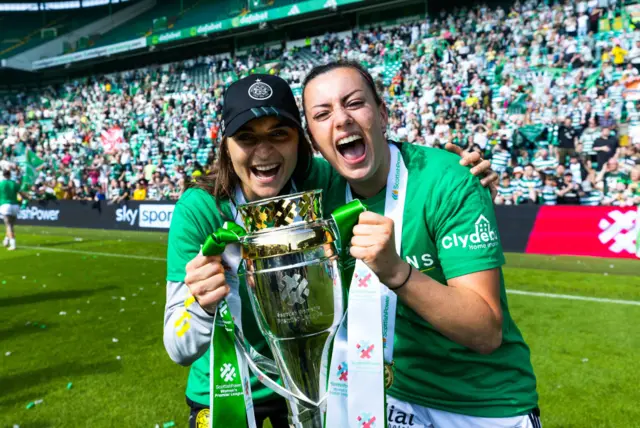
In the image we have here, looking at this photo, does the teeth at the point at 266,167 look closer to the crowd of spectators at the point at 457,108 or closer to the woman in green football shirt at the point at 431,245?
the woman in green football shirt at the point at 431,245

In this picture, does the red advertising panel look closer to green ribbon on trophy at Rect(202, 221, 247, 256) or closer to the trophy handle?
the trophy handle

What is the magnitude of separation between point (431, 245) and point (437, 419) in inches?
27.3

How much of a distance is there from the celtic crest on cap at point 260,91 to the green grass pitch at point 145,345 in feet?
9.65

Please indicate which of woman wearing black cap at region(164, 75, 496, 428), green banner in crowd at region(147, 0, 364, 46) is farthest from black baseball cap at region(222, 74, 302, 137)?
green banner in crowd at region(147, 0, 364, 46)

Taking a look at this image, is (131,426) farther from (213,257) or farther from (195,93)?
(195,93)

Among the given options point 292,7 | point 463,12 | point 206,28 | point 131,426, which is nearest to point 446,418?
point 131,426

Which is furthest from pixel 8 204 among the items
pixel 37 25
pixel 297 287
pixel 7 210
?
pixel 37 25

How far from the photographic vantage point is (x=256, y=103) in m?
1.88

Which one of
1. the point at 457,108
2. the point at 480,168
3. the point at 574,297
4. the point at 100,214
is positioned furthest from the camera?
the point at 100,214

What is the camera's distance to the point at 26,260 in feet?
41.3

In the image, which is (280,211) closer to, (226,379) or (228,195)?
(226,379)

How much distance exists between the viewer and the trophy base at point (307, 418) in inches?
62.4

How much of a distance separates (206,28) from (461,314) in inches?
1202

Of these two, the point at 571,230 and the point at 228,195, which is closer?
the point at 228,195
